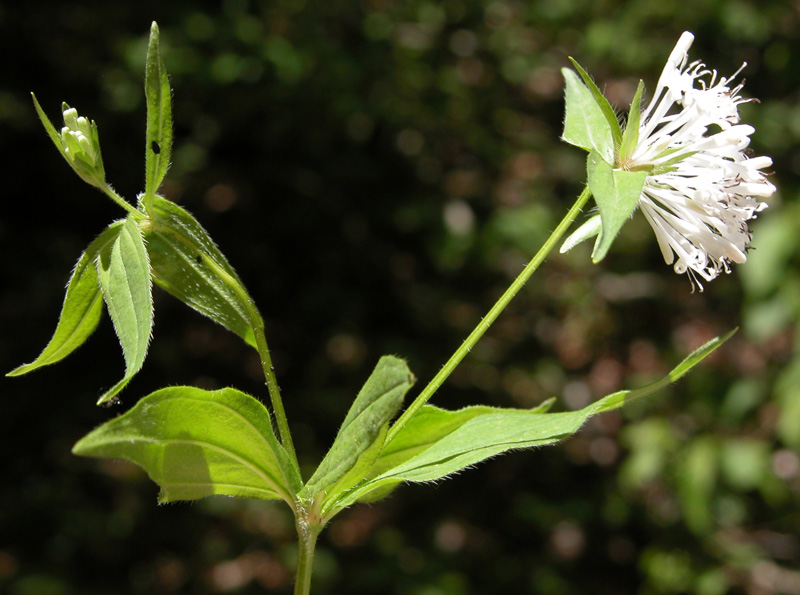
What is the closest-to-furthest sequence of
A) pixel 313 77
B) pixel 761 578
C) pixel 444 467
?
pixel 444 467 → pixel 313 77 → pixel 761 578

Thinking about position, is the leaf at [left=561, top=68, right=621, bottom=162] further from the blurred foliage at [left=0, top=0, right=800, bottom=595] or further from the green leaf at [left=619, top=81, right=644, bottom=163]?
the blurred foliage at [left=0, top=0, right=800, bottom=595]

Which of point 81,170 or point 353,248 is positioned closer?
point 81,170

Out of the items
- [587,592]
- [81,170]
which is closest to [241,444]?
[81,170]

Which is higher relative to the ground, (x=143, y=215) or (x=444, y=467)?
(x=143, y=215)

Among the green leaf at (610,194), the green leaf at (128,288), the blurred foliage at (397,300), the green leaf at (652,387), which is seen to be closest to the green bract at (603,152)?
the green leaf at (610,194)

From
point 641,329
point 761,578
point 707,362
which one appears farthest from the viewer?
point 641,329

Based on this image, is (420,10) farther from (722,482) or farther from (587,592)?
(587,592)

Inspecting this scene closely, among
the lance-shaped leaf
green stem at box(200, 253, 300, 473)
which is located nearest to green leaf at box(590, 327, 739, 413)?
the lance-shaped leaf
